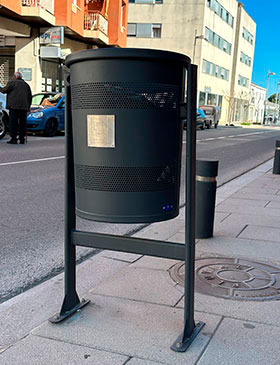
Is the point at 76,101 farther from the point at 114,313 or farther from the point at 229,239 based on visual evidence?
Result: the point at 229,239

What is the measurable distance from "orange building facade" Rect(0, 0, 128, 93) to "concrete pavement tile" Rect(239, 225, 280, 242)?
1883 centimetres

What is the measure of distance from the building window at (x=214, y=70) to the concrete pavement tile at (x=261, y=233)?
4945 cm

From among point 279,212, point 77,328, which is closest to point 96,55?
point 77,328

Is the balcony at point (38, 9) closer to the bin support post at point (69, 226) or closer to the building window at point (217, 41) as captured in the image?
the bin support post at point (69, 226)

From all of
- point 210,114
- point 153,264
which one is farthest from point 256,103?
point 153,264

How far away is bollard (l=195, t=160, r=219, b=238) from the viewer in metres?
4.72

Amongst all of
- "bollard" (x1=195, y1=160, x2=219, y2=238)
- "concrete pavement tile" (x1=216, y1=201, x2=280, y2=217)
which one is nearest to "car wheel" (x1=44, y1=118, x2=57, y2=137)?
"concrete pavement tile" (x1=216, y1=201, x2=280, y2=217)

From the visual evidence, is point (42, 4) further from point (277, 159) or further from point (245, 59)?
point (245, 59)

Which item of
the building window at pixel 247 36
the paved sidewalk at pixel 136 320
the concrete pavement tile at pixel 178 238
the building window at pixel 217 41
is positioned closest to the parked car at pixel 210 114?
the building window at pixel 217 41

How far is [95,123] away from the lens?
263 centimetres

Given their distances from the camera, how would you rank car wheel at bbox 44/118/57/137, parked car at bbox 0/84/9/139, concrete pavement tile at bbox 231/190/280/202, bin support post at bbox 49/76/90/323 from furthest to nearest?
car wheel at bbox 44/118/57/137 → parked car at bbox 0/84/9/139 → concrete pavement tile at bbox 231/190/280/202 → bin support post at bbox 49/76/90/323

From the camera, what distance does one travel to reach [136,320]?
2.87 meters

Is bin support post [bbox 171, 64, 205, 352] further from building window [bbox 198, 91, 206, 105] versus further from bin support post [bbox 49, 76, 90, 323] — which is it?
building window [bbox 198, 91, 206, 105]

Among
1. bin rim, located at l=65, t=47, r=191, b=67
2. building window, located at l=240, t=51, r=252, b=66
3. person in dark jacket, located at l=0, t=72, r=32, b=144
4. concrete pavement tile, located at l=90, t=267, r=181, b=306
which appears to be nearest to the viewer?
bin rim, located at l=65, t=47, r=191, b=67
